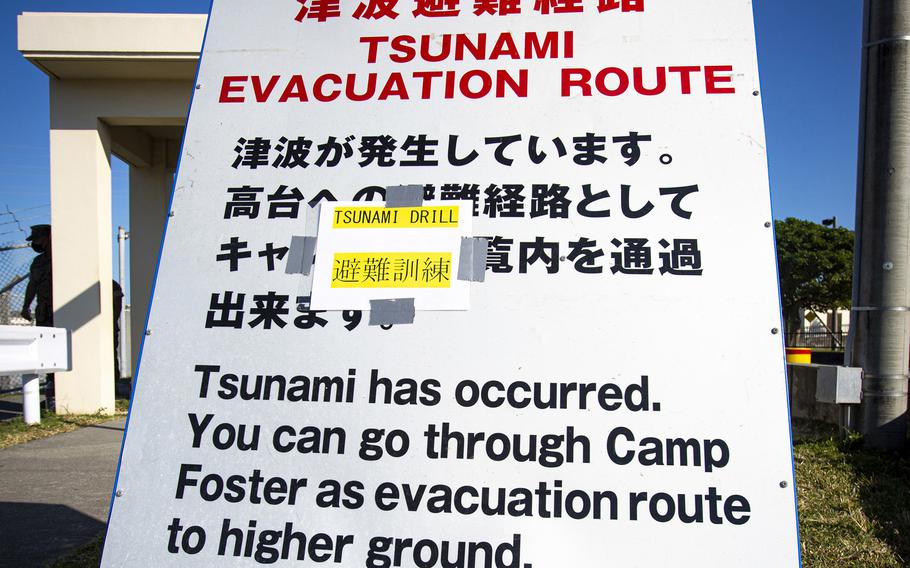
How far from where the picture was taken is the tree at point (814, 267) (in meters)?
36.8

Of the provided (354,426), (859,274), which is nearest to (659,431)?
(354,426)

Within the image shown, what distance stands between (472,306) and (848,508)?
3.09m

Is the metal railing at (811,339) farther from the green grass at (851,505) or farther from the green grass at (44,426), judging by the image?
the green grass at (44,426)

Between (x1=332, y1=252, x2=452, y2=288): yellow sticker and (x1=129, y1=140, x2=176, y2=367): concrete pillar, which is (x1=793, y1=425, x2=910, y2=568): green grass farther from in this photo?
(x1=129, y1=140, x2=176, y2=367): concrete pillar

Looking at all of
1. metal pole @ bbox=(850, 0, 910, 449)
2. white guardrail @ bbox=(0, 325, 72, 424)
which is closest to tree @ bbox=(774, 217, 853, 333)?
metal pole @ bbox=(850, 0, 910, 449)

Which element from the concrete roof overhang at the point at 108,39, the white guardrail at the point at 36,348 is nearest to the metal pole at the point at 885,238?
the white guardrail at the point at 36,348

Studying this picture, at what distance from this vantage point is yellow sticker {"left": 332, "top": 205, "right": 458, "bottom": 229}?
84.5 inches

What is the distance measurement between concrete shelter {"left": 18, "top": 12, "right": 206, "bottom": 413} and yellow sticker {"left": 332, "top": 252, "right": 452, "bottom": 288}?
6696 millimetres

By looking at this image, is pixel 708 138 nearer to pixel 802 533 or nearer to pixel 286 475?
pixel 286 475

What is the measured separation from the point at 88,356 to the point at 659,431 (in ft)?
25.8

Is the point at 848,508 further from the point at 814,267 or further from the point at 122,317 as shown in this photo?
the point at 814,267

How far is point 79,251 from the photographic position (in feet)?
26.9

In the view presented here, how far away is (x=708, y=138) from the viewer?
212 cm

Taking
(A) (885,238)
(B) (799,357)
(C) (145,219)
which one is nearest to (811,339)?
(B) (799,357)
